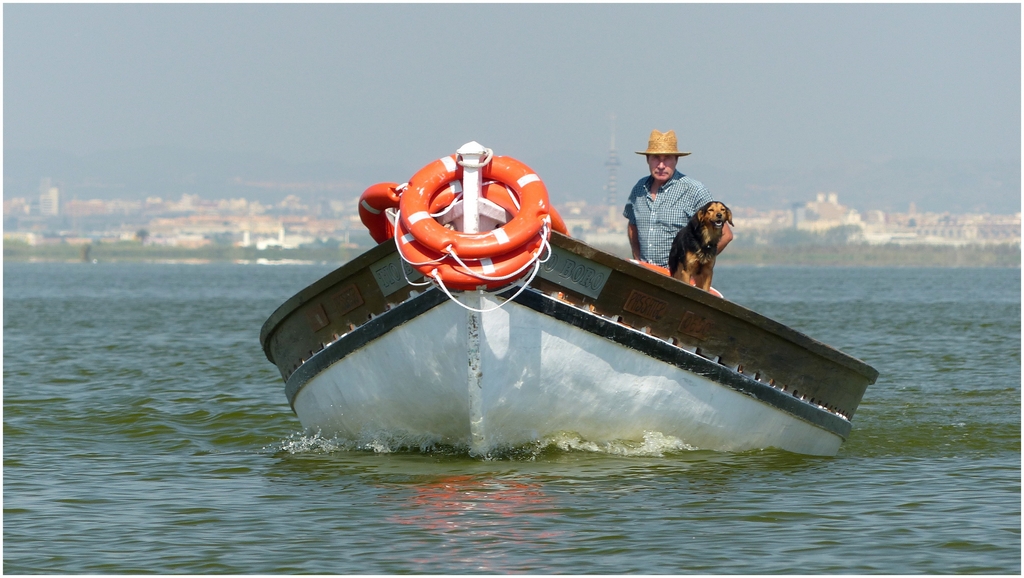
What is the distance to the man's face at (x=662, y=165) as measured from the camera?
10695mm

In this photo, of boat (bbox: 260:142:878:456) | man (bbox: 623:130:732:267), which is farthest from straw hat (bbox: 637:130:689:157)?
boat (bbox: 260:142:878:456)

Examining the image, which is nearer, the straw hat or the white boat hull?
the white boat hull

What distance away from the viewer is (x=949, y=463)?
11.1 meters

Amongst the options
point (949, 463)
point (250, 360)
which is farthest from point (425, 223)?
point (250, 360)

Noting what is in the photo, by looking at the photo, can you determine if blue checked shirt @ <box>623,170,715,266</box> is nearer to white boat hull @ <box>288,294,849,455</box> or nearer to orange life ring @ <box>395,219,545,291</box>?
white boat hull @ <box>288,294,849,455</box>

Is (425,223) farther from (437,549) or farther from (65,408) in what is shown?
(65,408)

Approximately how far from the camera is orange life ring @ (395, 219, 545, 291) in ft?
29.3

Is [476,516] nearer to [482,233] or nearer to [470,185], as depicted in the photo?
[482,233]

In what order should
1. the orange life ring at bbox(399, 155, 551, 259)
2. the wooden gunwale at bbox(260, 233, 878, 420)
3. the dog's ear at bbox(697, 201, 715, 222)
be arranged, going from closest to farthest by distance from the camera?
the orange life ring at bbox(399, 155, 551, 259) → the wooden gunwale at bbox(260, 233, 878, 420) → the dog's ear at bbox(697, 201, 715, 222)

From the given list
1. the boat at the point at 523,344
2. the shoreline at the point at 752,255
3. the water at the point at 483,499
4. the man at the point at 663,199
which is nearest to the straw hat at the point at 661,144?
the man at the point at 663,199

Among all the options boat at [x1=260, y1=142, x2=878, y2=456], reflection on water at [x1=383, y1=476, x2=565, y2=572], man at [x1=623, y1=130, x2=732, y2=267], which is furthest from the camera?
man at [x1=623, y1=130, x2=732, y2=267]

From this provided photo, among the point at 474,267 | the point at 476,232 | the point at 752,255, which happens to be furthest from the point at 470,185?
the point at 752,255

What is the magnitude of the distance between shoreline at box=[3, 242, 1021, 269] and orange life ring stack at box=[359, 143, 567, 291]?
15666 cm

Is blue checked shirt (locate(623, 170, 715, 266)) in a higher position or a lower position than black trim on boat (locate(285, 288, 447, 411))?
higher
